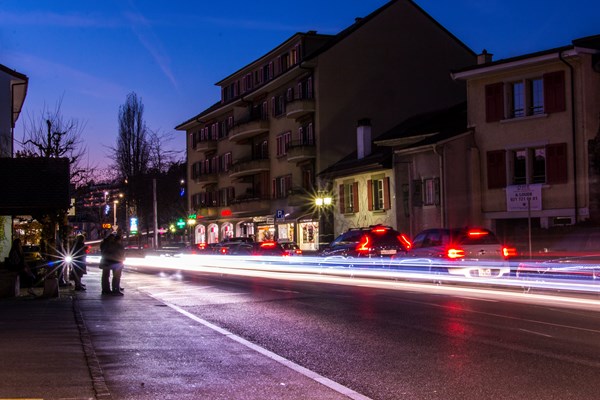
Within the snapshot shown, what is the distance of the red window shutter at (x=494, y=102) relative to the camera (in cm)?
3412

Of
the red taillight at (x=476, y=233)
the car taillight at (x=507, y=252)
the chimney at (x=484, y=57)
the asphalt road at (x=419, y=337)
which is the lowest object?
the asphalt road at (x=419, y=337)

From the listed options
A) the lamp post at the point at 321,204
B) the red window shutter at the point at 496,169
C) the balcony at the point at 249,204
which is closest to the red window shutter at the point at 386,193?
the lamp post at the point at 321,204

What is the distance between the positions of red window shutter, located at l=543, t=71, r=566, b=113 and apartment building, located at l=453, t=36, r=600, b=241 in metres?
0.04

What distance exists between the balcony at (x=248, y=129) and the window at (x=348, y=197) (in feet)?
43.6

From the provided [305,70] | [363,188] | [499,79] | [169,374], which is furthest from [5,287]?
[305,70]

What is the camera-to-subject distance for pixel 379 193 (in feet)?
139

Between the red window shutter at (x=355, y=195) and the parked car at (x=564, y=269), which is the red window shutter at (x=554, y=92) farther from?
the red window shutter at (x=355, y=195)

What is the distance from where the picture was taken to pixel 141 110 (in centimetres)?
7494

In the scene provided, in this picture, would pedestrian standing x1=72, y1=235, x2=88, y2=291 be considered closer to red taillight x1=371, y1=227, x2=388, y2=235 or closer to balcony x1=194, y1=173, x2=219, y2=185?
red taillight x1=371, y1=227, x2=388, y2=235

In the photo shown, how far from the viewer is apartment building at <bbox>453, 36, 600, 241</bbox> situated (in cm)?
3127

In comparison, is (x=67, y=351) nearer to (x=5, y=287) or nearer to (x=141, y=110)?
(x=5, y=287)

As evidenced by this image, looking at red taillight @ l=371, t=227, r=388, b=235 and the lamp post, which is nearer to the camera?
red taillight @ l=371, t=227, r=388, b=235

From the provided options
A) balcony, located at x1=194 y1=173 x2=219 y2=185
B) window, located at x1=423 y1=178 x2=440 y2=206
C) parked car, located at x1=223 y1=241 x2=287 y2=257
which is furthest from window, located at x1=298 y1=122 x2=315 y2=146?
balcony, located at x1=194 y1=173 x2=219 y2=185

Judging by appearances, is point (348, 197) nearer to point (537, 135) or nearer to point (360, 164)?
point (360, 164)
